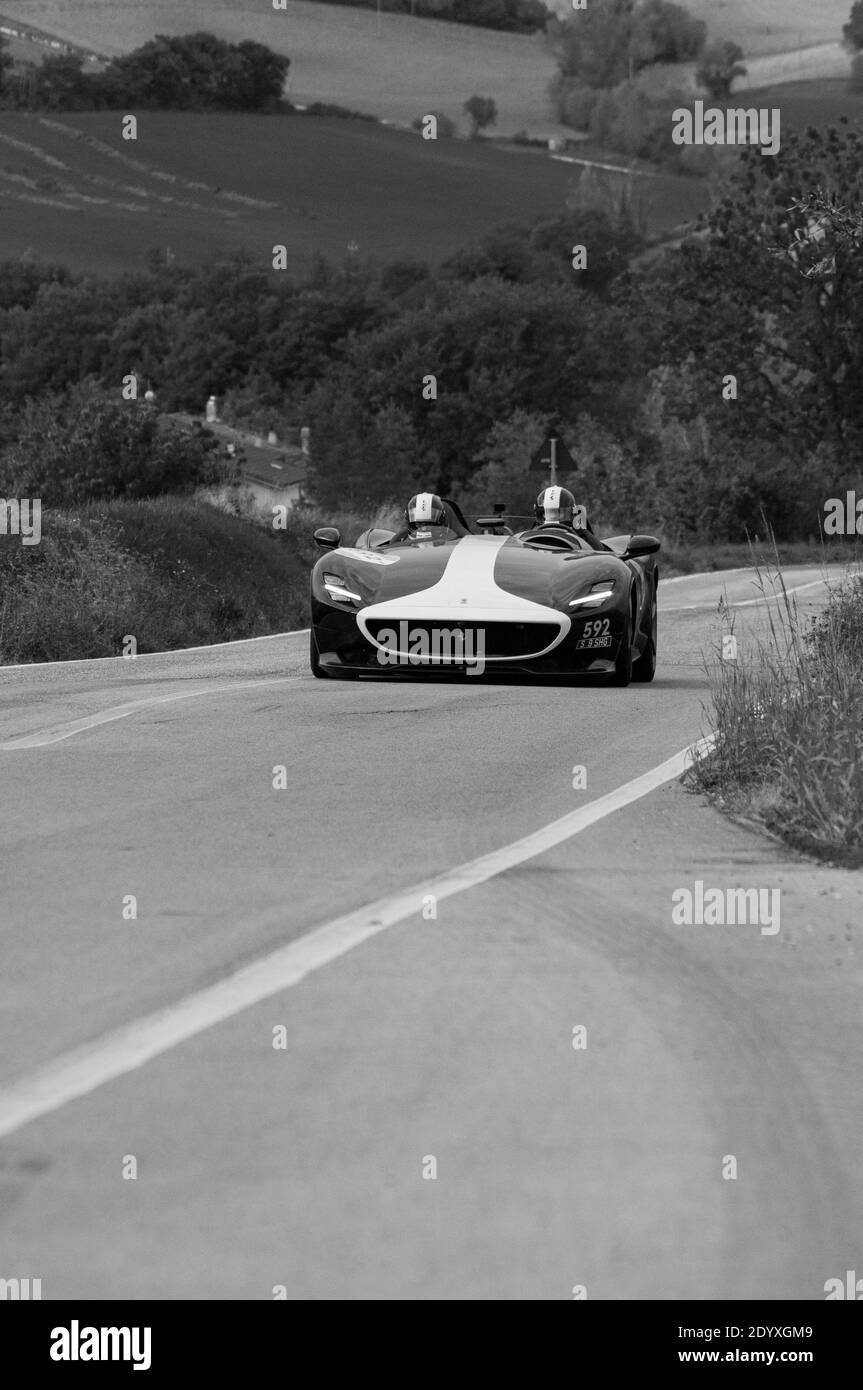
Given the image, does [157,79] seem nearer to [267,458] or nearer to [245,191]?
[245,191]

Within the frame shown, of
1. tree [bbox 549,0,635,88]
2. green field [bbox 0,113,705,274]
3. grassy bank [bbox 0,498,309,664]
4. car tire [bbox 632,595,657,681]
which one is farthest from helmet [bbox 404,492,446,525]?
tree [bbox 549,0,635,88]

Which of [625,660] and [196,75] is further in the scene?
[196,75]

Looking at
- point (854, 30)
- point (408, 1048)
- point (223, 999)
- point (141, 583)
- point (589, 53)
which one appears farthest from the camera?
point (589, 53)

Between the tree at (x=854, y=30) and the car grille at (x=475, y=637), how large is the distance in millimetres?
189264

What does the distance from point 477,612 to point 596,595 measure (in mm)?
789

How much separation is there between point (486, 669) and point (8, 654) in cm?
670

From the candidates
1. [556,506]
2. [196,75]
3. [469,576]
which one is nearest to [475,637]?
[469,576]

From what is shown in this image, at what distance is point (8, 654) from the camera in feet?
61.4

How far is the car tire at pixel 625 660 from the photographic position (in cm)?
1352

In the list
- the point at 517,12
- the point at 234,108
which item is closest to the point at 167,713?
the point at 234,108

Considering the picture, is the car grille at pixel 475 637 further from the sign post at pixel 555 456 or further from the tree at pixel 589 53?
the tree at pixel 589 53

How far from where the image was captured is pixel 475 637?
13219mm

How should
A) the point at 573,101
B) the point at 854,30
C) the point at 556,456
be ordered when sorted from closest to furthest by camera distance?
the point at 556,456 → the point at 573,101 → the point at 854,30
